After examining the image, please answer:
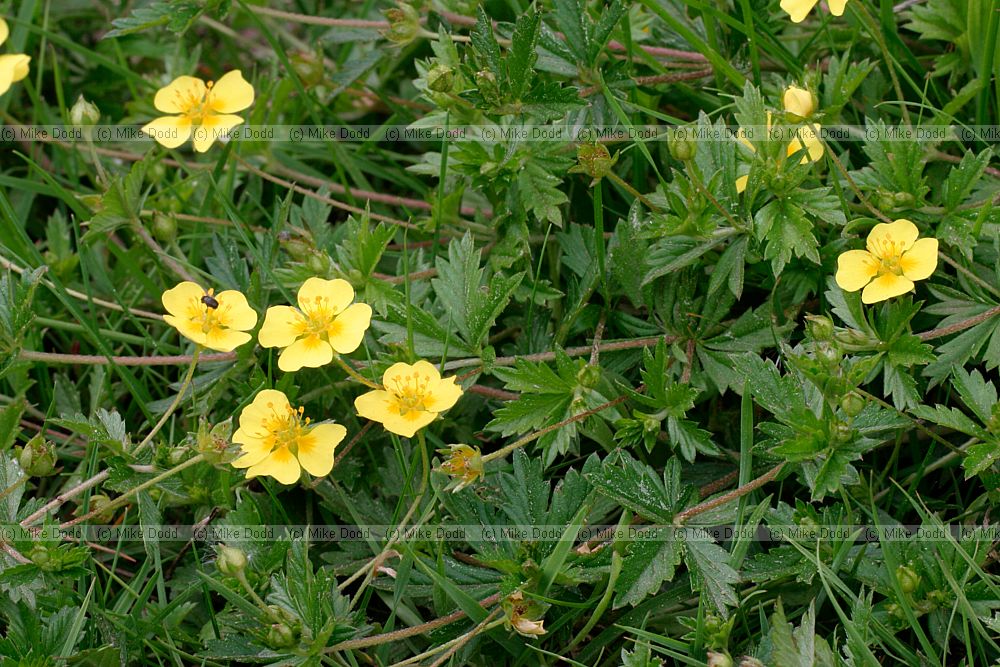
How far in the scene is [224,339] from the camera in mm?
2406

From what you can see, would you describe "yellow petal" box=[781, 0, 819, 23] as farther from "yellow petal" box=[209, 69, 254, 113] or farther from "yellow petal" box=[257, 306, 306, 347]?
"yellow petal" box=[209, 69, 254, 113]

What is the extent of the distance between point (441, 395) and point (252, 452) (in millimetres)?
442

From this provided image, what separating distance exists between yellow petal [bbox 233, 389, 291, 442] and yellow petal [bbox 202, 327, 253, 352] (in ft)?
0.53

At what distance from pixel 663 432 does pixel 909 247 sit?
0.70 metres

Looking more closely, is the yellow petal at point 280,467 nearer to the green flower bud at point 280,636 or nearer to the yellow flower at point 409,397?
the yellow flower at point 409,397

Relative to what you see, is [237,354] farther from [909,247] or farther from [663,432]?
[909,247]

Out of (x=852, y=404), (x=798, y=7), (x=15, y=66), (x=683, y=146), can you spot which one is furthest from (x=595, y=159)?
(x=15, y=66)

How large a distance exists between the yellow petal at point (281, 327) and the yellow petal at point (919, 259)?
53.7 inches

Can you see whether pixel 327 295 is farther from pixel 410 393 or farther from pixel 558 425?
pixel 558 425

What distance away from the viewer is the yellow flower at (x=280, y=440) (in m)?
2.26

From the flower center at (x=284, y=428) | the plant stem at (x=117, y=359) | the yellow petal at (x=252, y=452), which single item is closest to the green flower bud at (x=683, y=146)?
the flower center at (x=284, y=428)

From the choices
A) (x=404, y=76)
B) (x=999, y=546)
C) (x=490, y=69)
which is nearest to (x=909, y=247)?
(x=999, y=546)

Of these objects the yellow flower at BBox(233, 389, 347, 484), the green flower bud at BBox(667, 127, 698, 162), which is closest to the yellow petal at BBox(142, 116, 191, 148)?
the yellow flower at BBox(233, 389, 347, 484)

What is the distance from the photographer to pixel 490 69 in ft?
8.05
